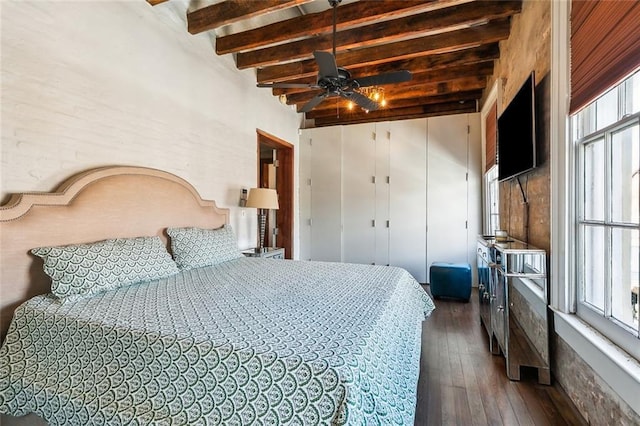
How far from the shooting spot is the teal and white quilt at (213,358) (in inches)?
38.6

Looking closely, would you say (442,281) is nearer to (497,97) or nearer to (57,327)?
Answer: (497,97)

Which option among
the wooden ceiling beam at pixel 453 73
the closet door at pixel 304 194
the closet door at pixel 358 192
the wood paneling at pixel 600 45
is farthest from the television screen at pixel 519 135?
the closet door at pixel 304 194

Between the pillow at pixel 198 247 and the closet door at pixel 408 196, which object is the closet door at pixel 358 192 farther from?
the pillow at pixel 198 247

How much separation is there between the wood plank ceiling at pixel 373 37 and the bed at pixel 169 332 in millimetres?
1871

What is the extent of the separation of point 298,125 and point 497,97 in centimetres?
314

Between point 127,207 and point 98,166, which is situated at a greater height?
point 98,166

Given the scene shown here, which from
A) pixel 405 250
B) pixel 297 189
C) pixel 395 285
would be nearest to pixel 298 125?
pixel 297 189

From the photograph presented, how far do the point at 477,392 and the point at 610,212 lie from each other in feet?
4.38

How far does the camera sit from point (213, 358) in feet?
3.53

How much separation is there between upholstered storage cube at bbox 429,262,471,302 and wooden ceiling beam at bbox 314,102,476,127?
8.69 feet

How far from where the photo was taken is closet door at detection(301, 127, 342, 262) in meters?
5.14

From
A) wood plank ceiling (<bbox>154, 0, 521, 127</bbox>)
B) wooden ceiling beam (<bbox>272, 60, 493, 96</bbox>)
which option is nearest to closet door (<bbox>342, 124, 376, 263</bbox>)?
wood plank ceiling (<bbox>154, 0, 521, 127</bbox>)

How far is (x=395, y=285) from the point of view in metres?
1.98

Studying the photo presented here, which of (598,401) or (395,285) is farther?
(395,285)
